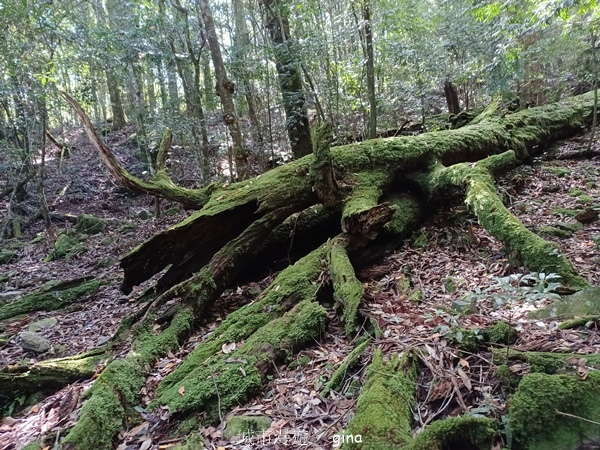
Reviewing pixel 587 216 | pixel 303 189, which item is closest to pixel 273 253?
pixel 303 189

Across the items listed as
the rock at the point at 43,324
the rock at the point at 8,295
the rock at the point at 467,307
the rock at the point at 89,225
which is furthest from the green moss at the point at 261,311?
the rock at the point at 89,225

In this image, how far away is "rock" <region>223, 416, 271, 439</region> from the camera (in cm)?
276

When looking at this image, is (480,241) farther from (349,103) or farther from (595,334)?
(349,103)

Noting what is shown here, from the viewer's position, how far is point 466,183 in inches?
203

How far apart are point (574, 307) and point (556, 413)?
4.38 feet

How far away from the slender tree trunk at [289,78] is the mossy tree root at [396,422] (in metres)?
7.95

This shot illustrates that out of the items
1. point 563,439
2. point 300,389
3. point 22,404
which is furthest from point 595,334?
point 22,404

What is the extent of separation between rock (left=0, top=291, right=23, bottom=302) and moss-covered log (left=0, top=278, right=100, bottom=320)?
28.5 inches

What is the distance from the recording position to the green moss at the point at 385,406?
2.19m

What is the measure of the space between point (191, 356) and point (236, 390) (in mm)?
793

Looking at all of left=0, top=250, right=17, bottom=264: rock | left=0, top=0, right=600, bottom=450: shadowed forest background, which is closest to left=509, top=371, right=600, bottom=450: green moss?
left=0, top=0, right=600, bottom=450: shadowed forest background

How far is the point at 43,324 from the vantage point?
593 centimetres

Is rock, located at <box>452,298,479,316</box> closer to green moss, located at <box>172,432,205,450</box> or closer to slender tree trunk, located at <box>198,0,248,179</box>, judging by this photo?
green moss, located at <box>172,432,205,450</box>

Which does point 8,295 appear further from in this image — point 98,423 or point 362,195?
point 362,195
